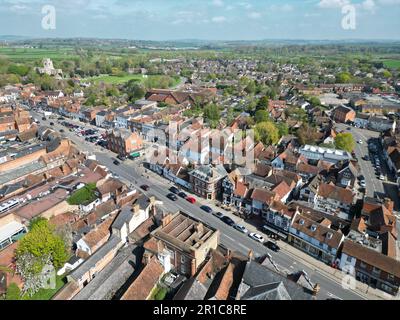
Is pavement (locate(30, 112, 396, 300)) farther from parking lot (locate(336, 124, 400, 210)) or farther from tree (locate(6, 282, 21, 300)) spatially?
tree (locate(6, 282, 21, 300))

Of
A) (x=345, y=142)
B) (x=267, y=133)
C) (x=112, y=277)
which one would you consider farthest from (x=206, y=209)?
(x=345, y=142)

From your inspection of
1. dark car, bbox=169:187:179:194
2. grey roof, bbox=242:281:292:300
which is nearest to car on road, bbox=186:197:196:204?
dark car, bbox=169:187:179:194

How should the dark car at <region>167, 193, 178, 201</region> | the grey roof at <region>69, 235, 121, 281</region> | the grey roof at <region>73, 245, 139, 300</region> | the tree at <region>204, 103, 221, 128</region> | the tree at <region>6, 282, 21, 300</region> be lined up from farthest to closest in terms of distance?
the tree at <region>204, 103, 221, 128</region> < the dark car at <region>167, 193, 178, 201</region> < the grey roof at <region>69, 235, 121, 281</region> < the grey roof at <region>73, 245, 139, 300</region> < the tree at <region>6, 282, 21, 300</region>

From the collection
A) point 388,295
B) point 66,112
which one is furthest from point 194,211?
point 66,112

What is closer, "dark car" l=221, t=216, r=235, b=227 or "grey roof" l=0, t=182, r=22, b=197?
"dark car" l=221, t=216, r=235, b=227

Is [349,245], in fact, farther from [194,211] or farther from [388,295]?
[194,211]

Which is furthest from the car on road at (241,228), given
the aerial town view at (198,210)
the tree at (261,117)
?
the tree at (261,117)
